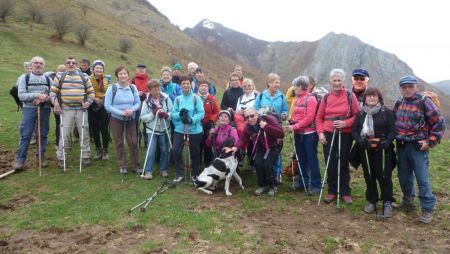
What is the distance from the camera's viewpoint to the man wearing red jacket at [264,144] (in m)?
8.31

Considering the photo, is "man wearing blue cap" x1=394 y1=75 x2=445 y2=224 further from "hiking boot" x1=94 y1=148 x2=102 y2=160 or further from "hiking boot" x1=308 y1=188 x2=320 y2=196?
"hiking boot" x1=94 y1=148 x2=102 y2=160

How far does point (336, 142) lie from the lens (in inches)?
307

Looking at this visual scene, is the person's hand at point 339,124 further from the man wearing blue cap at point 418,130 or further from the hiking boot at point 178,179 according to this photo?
the hiking boot at point 178,179

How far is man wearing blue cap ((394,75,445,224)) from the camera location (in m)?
6.70

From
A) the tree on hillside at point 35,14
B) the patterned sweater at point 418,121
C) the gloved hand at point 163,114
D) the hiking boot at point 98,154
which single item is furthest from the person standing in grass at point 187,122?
the tree on hillside at point 35,14

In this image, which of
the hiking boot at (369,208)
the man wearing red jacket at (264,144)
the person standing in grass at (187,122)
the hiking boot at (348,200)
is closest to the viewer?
the hiking boot at (369,208)

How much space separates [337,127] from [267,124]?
1.58m

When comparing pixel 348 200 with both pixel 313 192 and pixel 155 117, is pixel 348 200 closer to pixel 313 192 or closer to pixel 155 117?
pixel 313 192

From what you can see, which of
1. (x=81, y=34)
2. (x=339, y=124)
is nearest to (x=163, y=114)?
(x=339, y=124)

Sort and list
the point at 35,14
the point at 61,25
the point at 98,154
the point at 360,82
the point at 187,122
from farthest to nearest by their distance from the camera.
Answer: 1. the point at 35,14
2. the point at 61,25
3. the point at 98,154
4. the point at 187,122
5. the point at 360,82

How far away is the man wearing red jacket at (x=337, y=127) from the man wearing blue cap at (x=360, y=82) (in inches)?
8.5

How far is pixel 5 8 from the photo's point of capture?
32562mm

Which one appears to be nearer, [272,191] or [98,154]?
[272,191]

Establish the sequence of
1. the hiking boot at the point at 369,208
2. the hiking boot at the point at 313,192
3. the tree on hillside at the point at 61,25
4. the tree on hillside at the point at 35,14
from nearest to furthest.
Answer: the hiking boot at the point at 369,208 → the hiking boot at the point at 313,192 → the tree on hillside at the point at 61,25 → the tree on hillside at the point at 35,14
